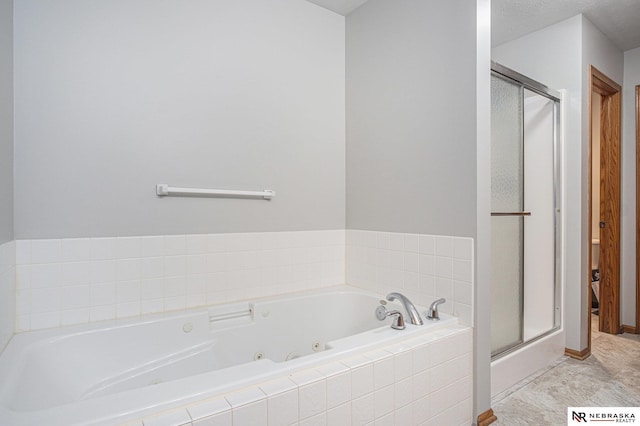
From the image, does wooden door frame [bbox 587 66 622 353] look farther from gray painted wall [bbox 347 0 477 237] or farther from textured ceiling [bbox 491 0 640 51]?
gray painted wall [bbox 347 0 477 237]

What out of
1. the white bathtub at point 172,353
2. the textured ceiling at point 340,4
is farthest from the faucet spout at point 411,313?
the textured ceiling at point 340,4

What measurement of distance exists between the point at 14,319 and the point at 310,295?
1432 millimetres

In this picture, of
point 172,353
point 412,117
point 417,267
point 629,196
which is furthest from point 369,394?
point 629,196

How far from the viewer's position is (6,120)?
139 centimetres

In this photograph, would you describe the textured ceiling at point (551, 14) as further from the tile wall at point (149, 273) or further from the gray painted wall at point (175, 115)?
the tile wall at point (149, 273)

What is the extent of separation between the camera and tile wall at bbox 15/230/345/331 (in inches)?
60.1

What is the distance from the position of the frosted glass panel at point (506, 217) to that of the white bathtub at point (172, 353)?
0.62m

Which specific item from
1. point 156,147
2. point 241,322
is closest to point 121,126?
point 156,147

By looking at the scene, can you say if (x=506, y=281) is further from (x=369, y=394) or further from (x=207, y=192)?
(x=207, y=192)

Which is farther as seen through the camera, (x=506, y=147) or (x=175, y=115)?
(x=506, y=147)

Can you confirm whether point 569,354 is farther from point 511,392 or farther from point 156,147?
point 156,147

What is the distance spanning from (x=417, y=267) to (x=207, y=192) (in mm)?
1251

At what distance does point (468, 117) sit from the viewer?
1.70 metres

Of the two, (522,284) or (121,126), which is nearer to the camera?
(121,126)
